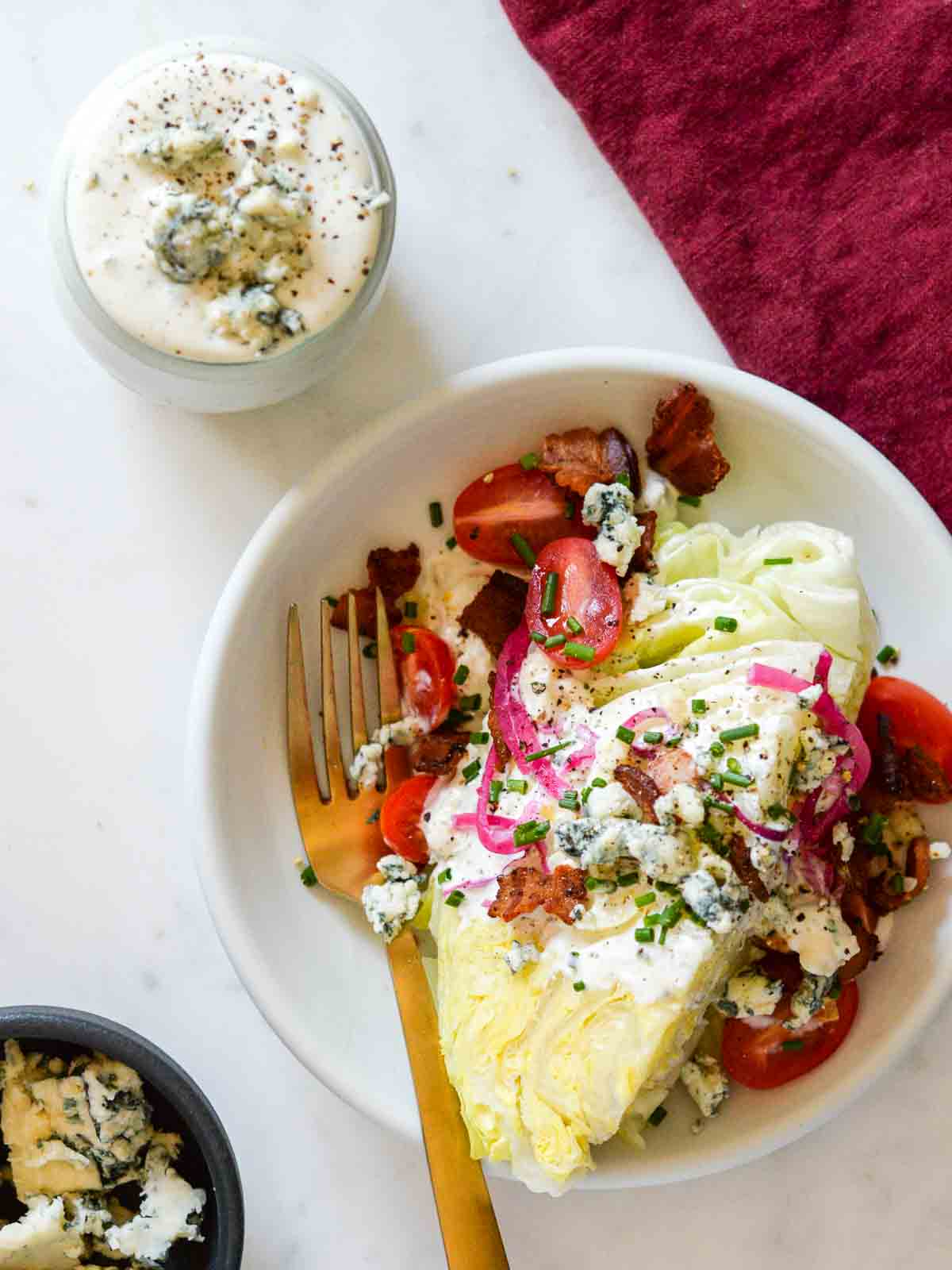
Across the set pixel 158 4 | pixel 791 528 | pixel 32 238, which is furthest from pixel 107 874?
pixel 158 4

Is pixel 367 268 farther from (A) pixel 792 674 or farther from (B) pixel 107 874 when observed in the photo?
(B) pixel 107 874

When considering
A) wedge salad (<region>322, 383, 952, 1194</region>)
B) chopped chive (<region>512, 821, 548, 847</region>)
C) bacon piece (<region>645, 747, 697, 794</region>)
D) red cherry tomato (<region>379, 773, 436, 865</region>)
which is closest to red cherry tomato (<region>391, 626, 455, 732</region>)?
wedge salad (<region>322, 383, 952, 1194</region>)

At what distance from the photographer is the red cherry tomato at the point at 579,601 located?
2434mm

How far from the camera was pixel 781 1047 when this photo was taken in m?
2.46

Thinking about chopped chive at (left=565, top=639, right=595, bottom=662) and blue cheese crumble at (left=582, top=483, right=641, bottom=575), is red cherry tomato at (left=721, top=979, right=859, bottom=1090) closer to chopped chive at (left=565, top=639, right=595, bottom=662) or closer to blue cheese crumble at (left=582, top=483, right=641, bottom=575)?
chopped chive at (left=565, top=639, right=595, bottom=662)

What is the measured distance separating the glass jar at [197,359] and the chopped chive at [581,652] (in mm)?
673

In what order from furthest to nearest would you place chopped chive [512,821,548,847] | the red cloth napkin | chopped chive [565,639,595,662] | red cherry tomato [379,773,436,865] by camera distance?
the red cloth napkin
red cherry tomato [379,773,436,865]
chopped chive [565,639,595,662]
chopped chive [512,821,548,847]

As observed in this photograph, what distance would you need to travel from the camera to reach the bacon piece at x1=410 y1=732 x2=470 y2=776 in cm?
253

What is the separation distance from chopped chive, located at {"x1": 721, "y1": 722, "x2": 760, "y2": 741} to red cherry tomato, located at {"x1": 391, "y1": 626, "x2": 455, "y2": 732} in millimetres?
556

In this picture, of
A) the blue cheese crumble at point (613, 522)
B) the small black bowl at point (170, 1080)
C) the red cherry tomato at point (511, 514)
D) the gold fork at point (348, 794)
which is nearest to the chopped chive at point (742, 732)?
the blue cheese crumble at point (613, 522)

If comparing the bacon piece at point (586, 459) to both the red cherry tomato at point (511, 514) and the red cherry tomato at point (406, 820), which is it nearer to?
the red cherry tomato at point (511, 514)

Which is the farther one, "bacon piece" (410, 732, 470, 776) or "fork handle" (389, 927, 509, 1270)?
"bacon piece" (410, 732, 470, 776)

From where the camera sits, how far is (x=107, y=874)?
2713 mm

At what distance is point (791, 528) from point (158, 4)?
160 cm
